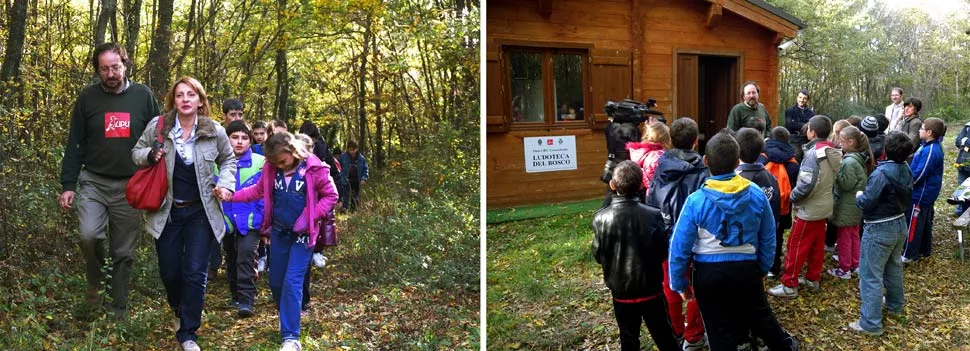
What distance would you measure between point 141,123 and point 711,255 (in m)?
2.67

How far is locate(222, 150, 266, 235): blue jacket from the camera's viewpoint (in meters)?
3.48

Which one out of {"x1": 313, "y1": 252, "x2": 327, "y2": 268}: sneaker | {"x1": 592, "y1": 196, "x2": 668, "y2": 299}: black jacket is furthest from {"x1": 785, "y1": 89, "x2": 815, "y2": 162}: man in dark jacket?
{"x1": 313, "y1": 252, "x2": 327, "y2": 268}: sneaker

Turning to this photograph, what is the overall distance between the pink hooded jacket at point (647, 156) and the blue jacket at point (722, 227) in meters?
0.72

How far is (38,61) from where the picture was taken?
10.6 ft

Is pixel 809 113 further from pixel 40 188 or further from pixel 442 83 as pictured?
pixel 40 188

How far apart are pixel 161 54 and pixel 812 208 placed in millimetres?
3653

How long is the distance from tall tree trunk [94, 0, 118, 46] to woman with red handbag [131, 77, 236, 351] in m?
0.52

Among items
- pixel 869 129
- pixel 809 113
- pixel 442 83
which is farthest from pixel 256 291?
pixel 809 113

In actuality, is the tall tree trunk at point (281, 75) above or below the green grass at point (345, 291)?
above

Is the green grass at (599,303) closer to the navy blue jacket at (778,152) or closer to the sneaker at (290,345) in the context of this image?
the navy blue jacket at (778,152)

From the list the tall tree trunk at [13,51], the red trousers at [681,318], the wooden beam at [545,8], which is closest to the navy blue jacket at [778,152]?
the red trousers at [681,318]

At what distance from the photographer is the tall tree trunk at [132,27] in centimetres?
318

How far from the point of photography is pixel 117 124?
3.03 meters

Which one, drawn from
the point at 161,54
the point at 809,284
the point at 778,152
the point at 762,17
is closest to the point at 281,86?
the point at 161,54
